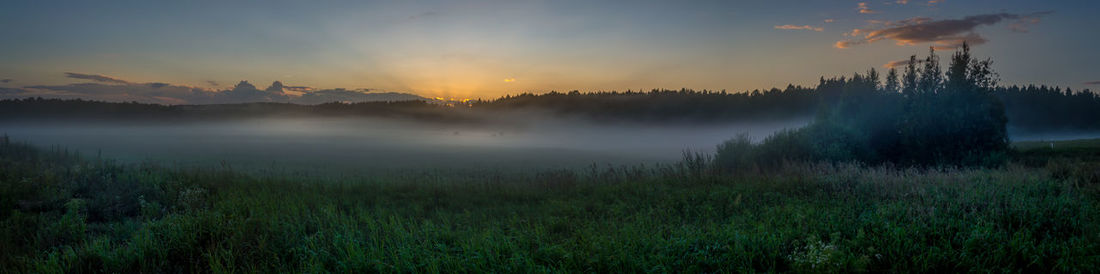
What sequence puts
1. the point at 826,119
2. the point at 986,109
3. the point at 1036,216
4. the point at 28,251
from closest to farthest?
the point at 1036,216, the point at 28,251, the point at 986,109, the point at 826,119

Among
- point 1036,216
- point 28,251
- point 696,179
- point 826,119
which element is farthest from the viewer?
point 826,119

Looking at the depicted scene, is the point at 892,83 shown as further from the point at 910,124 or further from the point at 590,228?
the point at 590,228

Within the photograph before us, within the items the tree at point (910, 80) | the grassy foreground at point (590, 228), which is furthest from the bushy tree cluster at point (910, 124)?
the grassy foreground at point (590, 228)

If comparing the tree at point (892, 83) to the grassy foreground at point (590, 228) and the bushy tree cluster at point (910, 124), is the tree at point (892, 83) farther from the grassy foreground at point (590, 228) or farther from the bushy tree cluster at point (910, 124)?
the grassy foreground at point (590, 228)

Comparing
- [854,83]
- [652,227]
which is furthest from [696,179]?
[854,83]

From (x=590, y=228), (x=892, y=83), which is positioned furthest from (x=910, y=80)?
(x=590, y=228)

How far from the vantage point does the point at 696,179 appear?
14.8 m

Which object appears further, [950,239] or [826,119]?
[826,119]

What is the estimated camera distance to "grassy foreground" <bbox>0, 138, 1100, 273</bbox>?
19.0ft

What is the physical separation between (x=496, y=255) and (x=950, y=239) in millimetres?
6198

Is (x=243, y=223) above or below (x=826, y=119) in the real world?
below

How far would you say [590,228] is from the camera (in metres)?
8.27

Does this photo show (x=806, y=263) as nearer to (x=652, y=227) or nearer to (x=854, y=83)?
(x=652, y=227)

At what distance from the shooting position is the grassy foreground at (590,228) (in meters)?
5.79
